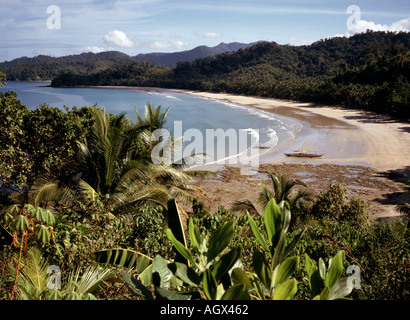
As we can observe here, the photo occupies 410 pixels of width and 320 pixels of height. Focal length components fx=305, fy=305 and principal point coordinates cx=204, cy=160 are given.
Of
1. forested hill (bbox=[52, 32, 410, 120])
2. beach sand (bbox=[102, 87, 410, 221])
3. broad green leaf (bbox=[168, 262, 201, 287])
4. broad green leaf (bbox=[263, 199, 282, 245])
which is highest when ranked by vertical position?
forested hill (bbox=[52, 32, 410, 120])

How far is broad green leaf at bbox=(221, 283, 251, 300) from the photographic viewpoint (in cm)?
103

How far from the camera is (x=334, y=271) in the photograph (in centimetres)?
118

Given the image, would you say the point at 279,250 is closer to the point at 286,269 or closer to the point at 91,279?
the point at 286,269

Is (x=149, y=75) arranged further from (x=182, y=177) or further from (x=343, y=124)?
(x=182, y=177)

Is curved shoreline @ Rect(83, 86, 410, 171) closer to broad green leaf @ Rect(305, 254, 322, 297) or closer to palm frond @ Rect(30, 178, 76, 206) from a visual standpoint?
palm frond @ Rect(30, 178, 76, 206)

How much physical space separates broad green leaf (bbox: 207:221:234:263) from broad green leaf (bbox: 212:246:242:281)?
1.3 inches

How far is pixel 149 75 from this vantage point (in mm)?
117438

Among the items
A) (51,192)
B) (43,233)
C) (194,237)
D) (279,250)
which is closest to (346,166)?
(51,192)

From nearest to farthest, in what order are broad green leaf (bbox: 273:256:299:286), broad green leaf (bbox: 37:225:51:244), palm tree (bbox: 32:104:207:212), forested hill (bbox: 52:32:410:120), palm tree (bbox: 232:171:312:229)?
broad green leaf (bbox: 273:256:299:286), broad green leaf (bbox: 37:225:51:244), palm tree (bbox: 32:104:207:212), palm tree (bbox: 232:171:312:229), forested hill (bbox: 52:32:410:120)

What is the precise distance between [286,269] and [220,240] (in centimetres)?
30

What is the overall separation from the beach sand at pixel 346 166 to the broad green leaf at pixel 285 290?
7598 mm

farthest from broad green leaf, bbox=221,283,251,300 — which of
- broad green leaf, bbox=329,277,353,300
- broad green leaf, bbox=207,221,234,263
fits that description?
broad green leaf, bbox=329,277,353,300

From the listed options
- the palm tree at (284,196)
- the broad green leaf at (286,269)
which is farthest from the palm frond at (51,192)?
the broad green leaf at (286,269)
